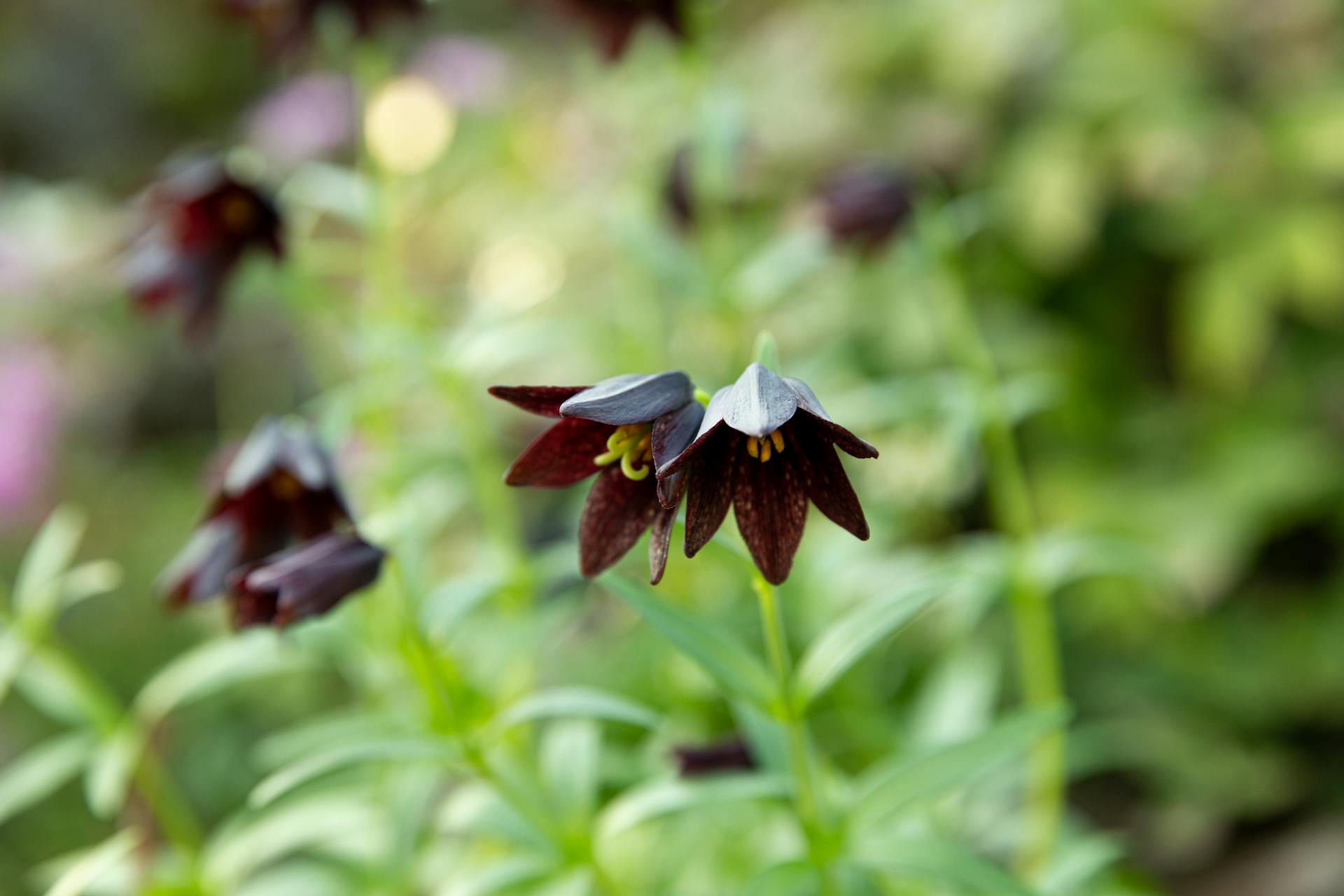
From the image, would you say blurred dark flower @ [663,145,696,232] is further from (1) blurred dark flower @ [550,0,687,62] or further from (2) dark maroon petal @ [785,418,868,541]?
(2) dark maroon petal @ [785,418,868,541]

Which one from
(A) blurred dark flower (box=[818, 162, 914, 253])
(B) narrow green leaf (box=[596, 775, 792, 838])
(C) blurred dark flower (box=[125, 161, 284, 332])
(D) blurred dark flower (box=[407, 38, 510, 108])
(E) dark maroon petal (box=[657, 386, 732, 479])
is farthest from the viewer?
(D) blurred dark flower (box=[407, 38, 510, 108])

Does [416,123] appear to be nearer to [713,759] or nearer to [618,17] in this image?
[618,17]

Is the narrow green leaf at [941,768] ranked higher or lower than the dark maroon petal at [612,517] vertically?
lower

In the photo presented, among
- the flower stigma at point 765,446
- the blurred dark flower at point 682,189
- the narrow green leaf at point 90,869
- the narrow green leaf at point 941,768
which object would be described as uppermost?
the blurred dark flower at point 682,189

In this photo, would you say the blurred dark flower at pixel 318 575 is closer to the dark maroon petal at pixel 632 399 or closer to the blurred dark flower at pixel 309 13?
the dark maroon petal at pixel 632 399

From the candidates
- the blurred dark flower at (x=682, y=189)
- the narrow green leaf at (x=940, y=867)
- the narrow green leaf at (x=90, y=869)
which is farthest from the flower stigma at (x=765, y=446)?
the blurred dark flower at (x=682, y=189)

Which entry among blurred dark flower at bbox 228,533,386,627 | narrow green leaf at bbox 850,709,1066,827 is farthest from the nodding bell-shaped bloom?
narrow green leaf at bbox 850,709,1066,827
